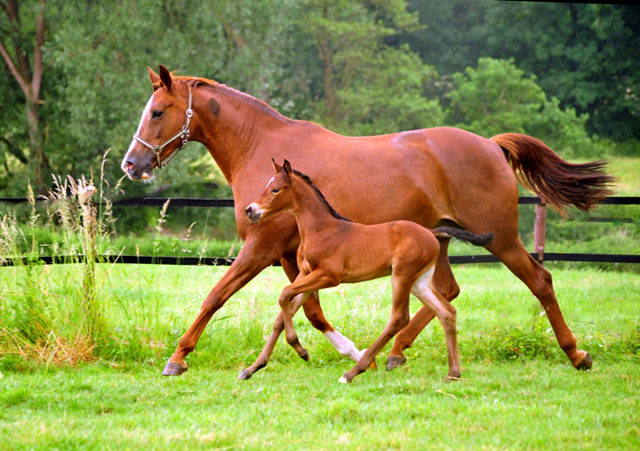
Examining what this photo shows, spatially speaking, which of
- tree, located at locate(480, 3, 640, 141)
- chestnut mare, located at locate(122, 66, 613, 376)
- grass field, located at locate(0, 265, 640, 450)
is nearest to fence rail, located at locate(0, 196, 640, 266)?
grass field, located at locate(0, 265, 640, 450)

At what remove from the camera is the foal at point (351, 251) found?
15.9ft

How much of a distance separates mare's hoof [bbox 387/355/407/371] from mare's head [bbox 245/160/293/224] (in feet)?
5.33

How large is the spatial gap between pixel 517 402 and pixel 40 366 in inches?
143

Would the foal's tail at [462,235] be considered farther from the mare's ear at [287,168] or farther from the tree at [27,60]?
the tree at [27,60]

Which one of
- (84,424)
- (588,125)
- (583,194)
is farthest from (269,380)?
(588,125)

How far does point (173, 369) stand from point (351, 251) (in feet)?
5.33

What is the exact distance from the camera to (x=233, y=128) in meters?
5.63

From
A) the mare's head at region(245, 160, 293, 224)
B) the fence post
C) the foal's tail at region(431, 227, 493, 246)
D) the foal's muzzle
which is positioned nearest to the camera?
the foal's muzzle

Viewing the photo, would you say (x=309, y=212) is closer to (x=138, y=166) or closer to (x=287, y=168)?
(x=287, y=168)

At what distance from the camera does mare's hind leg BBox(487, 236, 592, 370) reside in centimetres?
561

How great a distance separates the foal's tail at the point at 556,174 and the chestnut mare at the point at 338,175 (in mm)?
244

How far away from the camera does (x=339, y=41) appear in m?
25.3

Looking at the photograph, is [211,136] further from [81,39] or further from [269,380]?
[81,39]

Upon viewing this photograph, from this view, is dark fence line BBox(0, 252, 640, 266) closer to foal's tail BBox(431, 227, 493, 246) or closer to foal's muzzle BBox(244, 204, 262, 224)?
foal's muzzle BBox(244, 204, 262, 224)
